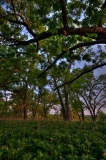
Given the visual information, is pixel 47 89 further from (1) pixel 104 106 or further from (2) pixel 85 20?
(2) pixel 85 20

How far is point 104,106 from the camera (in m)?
42.8

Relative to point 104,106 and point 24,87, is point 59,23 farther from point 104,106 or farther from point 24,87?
point 104,106

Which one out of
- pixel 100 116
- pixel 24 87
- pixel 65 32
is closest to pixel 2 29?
pixel 65 32

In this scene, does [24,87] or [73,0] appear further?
[24,87]

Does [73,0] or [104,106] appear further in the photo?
[104,106]

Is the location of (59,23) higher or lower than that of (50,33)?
higher

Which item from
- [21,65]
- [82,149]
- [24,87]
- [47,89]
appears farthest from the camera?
[47,89]

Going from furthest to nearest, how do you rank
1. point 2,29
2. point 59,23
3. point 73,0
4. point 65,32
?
1. point 2,29
2. point 73,0
3. point 59,23
4. point 65,32

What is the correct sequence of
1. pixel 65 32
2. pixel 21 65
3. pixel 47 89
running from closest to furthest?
pixel 65 32 < pixel 21 65 < pixel 47 89

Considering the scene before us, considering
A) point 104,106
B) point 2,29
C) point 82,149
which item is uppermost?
point 2,29

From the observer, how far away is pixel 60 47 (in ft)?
32.4

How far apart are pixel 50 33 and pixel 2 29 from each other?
462cm

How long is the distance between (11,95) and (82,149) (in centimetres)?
3904

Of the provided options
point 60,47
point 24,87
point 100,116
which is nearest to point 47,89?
point 24,87
